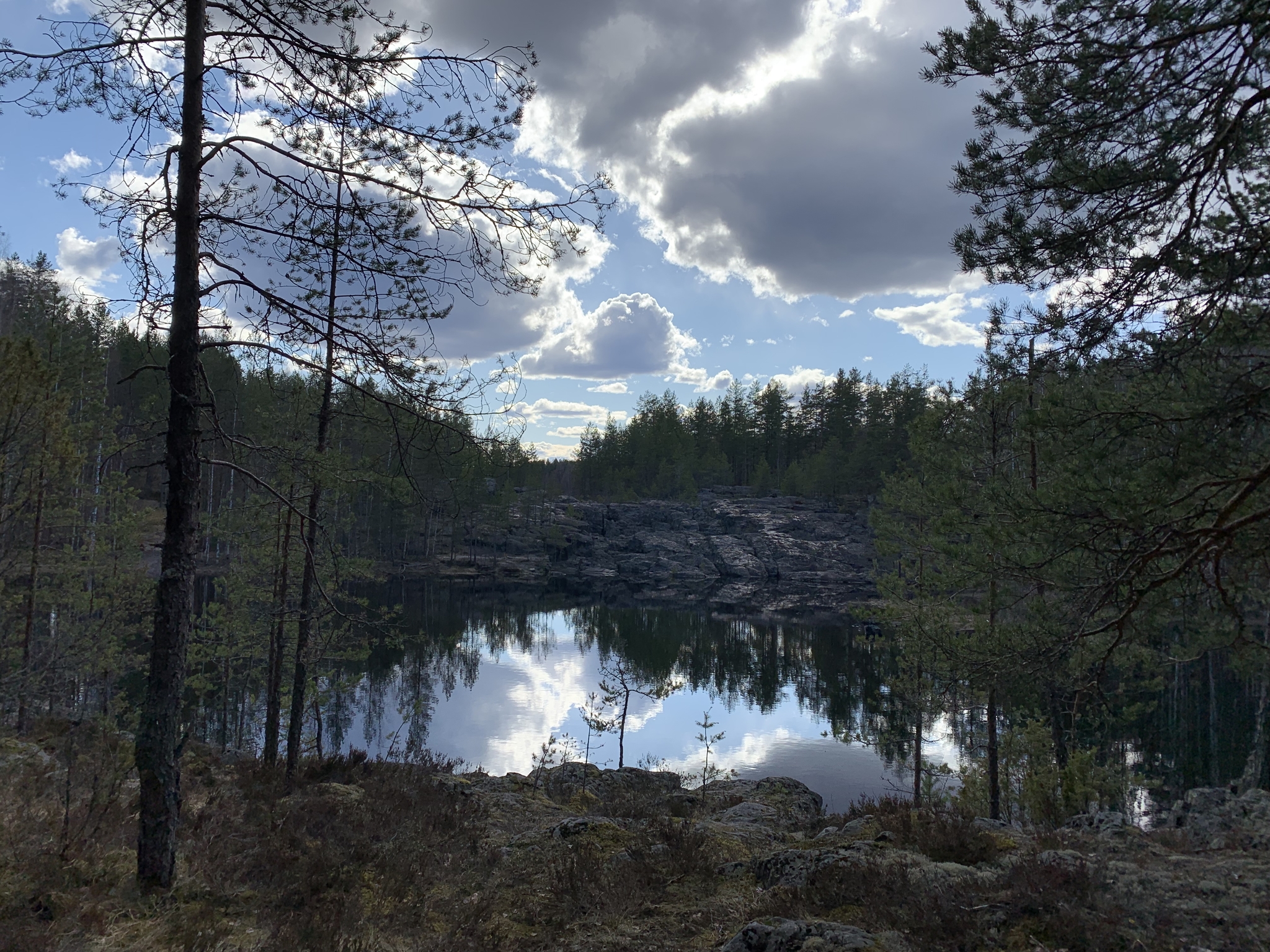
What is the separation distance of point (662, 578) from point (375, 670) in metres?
42.3

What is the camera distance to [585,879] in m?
6.05

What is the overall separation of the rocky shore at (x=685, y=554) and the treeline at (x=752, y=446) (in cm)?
389

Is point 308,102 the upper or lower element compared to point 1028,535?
upper

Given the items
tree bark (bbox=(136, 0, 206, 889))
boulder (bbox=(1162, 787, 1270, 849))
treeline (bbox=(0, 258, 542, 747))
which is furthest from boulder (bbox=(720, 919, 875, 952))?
boulder (bbox=(1162, 787, 1270, 849))

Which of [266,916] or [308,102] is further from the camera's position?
[308,102]

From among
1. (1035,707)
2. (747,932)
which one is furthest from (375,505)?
(747,932)

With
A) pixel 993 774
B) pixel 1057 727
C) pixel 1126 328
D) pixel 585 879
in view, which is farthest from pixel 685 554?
pixel 1126 328

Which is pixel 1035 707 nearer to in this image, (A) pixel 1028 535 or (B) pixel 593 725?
(A) pixel 1028 535

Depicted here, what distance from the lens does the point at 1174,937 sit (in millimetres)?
3910

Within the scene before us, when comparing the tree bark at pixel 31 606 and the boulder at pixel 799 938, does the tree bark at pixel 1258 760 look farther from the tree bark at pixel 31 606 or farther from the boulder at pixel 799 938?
the tree bark at pixel 31 606

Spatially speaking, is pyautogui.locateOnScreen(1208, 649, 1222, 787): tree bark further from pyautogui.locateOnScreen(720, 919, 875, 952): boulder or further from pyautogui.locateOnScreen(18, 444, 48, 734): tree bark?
pyautogui.locateOnScreen(18, 444, 48, 734): tree bark

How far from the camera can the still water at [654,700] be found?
68.9ft

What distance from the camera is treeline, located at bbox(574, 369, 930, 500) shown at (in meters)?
75.3

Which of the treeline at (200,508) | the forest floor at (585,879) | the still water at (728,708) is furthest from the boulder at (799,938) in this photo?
the still water at (728,708)
